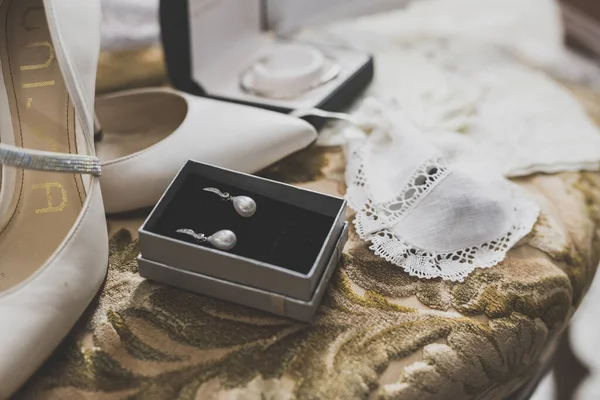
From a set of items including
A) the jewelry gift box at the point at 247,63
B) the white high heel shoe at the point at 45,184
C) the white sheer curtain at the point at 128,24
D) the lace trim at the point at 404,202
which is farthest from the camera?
the white sheer curtain at the point at 128,24

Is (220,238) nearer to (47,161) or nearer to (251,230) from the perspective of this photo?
(251,230)

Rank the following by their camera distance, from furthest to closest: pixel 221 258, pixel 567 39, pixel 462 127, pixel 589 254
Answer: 1. pixel 567 39
2. pixel 462 127
3. pixel 589 254
4. pixel 221 258

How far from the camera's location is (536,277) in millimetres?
555

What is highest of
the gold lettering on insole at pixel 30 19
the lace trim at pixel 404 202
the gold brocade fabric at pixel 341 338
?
the gold lettering on insole at pixel 30 19

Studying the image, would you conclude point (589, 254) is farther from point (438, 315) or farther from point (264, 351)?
point (264, 351)

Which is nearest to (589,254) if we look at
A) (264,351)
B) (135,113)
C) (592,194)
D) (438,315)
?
(592,194)

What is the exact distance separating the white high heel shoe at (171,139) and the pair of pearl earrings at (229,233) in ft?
0.23

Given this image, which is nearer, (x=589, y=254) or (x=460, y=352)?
(x=460, y=352)

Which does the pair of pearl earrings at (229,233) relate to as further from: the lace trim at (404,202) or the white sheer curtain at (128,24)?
the white sheer curtain at (128,24)

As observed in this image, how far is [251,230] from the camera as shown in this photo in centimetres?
53

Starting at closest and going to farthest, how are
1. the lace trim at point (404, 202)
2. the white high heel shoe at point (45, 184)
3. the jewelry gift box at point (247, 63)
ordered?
1. the white high heel shoe at point (45, 184)
2. the lace trim at point (404, 202)
3. the jewelry gift box at point (247, 63)

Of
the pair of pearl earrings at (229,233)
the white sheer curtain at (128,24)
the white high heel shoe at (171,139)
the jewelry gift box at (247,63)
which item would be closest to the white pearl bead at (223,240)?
the pair of pearl earrings at (229,233)

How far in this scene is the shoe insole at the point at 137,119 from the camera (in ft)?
2.16

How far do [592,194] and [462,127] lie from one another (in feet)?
0.50
